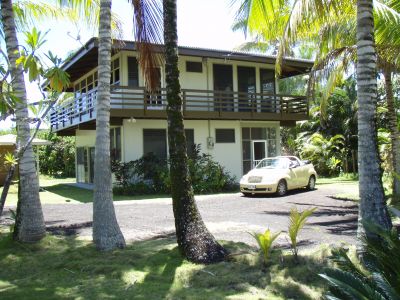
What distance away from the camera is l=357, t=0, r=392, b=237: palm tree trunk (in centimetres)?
630

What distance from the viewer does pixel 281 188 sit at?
1711cm

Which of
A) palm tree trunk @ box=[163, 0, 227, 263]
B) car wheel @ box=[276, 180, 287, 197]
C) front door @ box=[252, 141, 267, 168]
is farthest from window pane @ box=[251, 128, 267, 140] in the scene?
palm tree trunk @ box=[163, 0, 227, 263]

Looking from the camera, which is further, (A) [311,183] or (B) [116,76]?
(B) [116,76]

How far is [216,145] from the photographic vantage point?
21938 millimetres

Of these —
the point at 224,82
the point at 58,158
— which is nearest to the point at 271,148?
the point at 224,82

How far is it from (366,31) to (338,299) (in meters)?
4.16

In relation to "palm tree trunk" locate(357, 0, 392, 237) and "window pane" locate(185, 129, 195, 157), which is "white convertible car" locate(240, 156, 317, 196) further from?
"palm tree trunk" locate(357, 0, 392, 237)

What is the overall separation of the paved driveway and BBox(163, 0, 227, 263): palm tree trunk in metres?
1.59

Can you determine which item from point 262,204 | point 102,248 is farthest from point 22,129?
point 262,204

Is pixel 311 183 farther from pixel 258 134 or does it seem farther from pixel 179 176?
pixel 179 176

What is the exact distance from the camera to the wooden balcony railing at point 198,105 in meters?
19.0

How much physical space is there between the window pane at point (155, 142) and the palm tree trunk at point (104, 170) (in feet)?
40.9

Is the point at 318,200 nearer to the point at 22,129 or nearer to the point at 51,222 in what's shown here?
the point at 51,222

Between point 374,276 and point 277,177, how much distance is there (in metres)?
13.0
